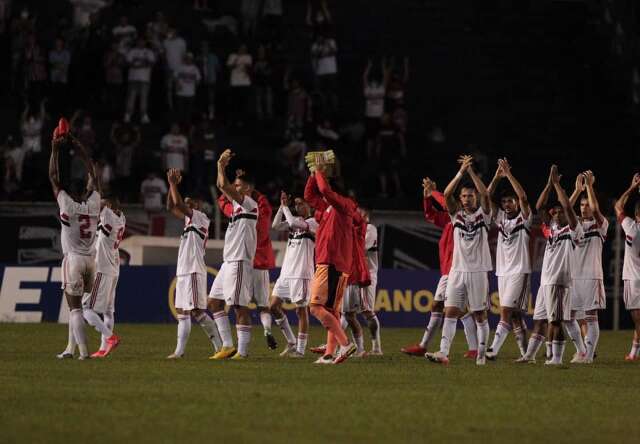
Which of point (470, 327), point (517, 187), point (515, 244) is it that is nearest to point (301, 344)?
point (470, 327)

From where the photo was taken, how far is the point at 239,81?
36250mm

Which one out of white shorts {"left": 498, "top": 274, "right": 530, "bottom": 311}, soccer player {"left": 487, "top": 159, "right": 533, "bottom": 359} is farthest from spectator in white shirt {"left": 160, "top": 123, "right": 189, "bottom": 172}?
white shorts {"left": 498, "top": 274, "right": 530, "bottom": 311}

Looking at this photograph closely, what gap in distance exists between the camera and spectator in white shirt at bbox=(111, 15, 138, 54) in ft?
114

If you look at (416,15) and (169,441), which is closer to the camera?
(169,441)

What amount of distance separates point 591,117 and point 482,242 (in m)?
22.9

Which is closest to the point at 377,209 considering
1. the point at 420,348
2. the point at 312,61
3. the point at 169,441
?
the point at 312,61

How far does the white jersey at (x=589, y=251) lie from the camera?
19812 mm

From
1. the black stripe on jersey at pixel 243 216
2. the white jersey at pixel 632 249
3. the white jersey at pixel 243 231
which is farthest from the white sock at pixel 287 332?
the white jersey at pixel 632 249

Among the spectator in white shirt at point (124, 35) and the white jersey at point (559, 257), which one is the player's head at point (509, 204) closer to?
the white jersey at point (559, 257)

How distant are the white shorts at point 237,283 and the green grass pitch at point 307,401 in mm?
877

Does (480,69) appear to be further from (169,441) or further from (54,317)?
(169,441)

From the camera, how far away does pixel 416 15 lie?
41938mm

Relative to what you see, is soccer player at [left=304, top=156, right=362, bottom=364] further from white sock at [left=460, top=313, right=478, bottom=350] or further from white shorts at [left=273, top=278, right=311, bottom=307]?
white shorts at [left=273, top=278, right=311, bottom=307]

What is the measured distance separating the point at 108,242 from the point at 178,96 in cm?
1573
